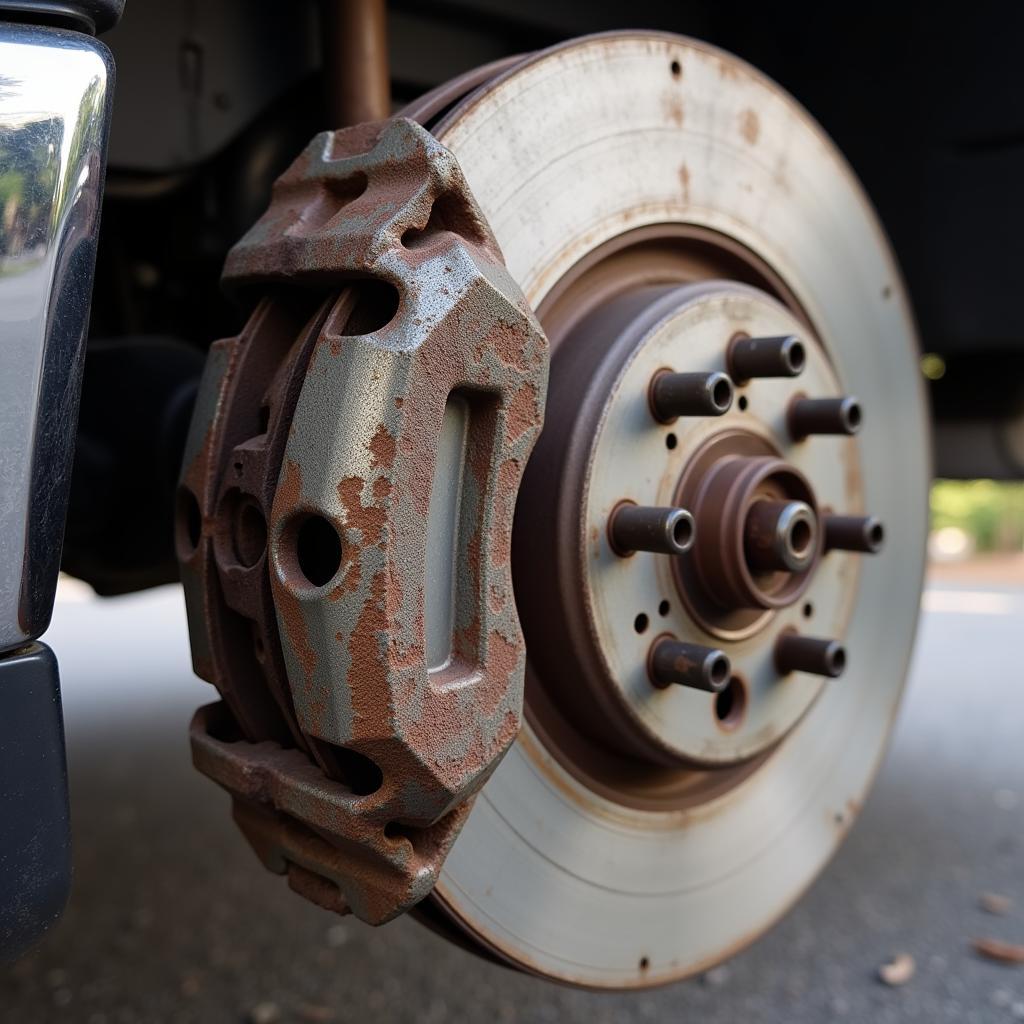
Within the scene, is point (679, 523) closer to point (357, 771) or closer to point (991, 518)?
point (357, 771)

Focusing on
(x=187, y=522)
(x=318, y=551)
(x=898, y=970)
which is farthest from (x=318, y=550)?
(x=898, y=970)

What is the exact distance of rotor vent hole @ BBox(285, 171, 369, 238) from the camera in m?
0.64

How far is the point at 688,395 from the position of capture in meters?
0.76

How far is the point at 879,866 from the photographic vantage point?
1525 millimetres

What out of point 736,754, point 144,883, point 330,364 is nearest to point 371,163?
point 330,364

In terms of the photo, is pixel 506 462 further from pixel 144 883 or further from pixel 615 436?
pixel 144 883

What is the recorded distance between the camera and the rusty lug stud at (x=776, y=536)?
79 cm

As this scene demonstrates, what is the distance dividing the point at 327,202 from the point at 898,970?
1.05 metres

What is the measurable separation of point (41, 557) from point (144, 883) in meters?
1.09

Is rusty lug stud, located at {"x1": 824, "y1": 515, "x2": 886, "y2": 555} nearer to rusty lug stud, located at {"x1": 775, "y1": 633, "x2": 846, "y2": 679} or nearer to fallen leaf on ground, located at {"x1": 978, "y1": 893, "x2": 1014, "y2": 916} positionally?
rusty lug stud, located at {"x1": 775, "y1": 633, "x2": 846, "y2": 679}

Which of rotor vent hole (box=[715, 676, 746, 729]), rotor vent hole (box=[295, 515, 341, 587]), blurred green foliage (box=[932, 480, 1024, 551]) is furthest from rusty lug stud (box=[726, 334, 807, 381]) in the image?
blurred green foliage (box=[932, 480, 1024, 551])

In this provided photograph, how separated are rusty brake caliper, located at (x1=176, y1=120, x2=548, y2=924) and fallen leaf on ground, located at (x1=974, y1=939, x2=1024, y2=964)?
920 millimetres

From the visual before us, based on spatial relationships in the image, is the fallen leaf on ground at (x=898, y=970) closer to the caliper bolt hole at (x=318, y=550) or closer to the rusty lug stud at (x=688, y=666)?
the rusty lug stud at (x=688, y=666)

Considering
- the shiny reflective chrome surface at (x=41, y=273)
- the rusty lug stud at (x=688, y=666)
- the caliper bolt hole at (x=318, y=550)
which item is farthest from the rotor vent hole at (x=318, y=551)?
the rusty lug stud at (x=688, y=666)
